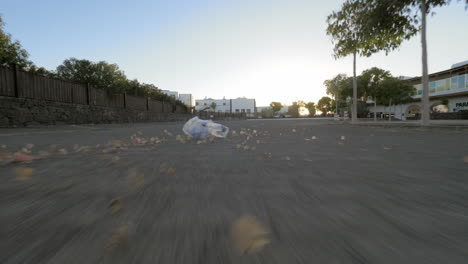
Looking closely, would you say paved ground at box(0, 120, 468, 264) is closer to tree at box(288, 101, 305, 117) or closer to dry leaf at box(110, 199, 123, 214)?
dry leaf at box(110, 199, 123, 214)

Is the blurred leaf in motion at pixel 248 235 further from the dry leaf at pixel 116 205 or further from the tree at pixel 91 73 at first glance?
the tree at pixel 91 73

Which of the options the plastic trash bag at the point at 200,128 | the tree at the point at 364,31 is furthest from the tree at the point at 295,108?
the plastic trash bag at the point at 200,128

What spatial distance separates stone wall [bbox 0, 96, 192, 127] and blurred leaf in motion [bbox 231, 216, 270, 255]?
31.1 ft

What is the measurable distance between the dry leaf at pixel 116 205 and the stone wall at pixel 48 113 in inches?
356

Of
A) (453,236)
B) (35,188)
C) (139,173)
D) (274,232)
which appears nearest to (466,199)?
(453,236)

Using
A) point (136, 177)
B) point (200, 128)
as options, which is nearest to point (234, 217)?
point (136, 177)

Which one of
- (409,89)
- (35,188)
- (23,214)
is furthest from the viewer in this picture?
(409,89)

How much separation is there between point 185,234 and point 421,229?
606mm

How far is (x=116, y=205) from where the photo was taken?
71 centimetres

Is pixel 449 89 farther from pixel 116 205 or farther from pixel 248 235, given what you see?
pixel 116 205

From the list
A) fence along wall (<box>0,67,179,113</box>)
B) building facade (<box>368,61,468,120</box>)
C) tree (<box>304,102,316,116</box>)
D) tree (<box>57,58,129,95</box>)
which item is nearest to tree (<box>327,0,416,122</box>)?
fence along wall (<box>0,67,179,113</box>)

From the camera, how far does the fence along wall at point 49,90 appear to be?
22.7 feet

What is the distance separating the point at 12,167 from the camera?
4.46 feet

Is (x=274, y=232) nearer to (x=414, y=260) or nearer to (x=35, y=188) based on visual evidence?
(x=414, y=260)
